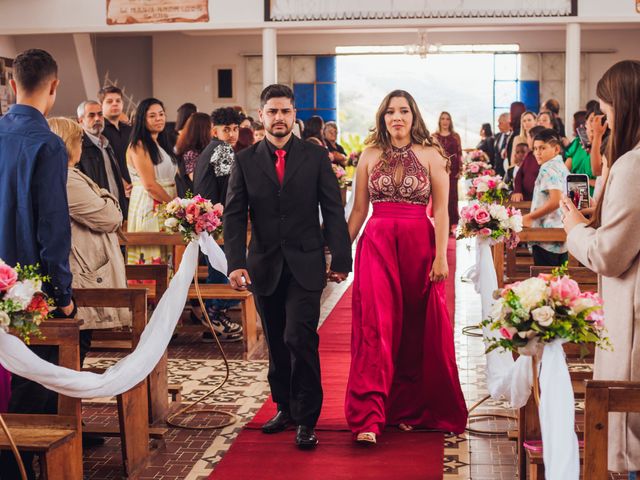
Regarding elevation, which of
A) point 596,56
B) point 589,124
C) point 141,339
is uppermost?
point 596,56

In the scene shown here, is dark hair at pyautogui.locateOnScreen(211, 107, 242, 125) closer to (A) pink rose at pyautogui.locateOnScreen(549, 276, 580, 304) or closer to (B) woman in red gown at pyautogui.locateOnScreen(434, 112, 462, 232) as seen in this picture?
(A) pink rose at pyautogui.locateOnScreen(549, 276, 580, 304)

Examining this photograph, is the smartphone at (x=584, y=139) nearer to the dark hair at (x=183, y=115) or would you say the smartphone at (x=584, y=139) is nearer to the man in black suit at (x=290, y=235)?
the dark hair at (x=183, y=115)

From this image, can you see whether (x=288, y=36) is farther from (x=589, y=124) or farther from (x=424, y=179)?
(x=424, y=179)

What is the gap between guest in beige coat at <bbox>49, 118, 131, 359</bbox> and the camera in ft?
17.2

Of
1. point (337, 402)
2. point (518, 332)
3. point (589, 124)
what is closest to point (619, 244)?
point (518, 332)

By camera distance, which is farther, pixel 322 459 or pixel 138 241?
pixel 138 241

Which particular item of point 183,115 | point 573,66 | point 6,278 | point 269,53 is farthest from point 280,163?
point 573,66

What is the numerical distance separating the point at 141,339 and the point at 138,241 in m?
2.78

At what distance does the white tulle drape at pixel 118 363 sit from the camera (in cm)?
385

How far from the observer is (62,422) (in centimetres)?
406

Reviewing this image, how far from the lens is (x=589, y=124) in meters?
8.58

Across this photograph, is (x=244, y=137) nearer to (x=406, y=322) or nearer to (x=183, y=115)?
(x=183, y=115)

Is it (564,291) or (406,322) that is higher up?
(564,291)

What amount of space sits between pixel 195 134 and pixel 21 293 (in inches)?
193
